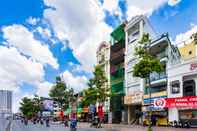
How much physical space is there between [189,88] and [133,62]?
21.6m

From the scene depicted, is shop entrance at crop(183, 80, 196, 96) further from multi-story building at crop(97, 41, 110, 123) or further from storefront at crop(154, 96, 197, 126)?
multi-story building at crop(97, 41, 110, 123)

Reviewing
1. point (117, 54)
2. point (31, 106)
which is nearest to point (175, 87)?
point (117, 54)

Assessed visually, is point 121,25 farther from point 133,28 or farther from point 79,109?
point 79,109

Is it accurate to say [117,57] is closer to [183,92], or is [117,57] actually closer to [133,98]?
[133,98]

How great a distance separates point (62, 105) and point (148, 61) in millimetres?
73739

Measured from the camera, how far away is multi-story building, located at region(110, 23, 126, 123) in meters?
84.1

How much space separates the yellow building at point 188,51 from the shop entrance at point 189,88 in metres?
3.69

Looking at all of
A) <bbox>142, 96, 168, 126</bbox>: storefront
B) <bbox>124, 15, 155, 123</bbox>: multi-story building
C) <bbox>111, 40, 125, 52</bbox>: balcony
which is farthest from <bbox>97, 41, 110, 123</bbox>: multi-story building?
<bbox>142, 96, 168, 126</bbox>: storefront

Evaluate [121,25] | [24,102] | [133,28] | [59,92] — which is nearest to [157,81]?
[133,28]

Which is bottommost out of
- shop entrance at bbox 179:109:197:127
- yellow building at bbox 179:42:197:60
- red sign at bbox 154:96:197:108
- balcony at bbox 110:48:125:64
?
shop entrance at bbox 179:109:197:127

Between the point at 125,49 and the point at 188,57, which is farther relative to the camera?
the point at 125,49

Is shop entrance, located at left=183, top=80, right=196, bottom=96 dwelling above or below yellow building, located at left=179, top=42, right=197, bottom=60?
below

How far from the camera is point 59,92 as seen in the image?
108 meters

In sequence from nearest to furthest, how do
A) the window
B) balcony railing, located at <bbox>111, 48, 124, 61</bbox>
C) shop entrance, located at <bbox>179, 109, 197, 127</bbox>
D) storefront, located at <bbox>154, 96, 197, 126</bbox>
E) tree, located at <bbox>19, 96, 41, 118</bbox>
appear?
storefront, located at <bbox>154, 96, 197, 126</bbox> < shop entrance, located at <bbox>179, 109, 197, 127</bbox> < the window < balcony railing, located at <bbox>111, 48, 124, 61</bbox> < tree, located at <bbox>19, 96, 41, 118</bbox>
